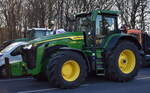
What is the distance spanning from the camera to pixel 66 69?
925 cm

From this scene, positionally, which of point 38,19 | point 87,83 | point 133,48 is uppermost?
point 38,19

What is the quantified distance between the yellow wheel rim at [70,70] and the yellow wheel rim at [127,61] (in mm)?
2039

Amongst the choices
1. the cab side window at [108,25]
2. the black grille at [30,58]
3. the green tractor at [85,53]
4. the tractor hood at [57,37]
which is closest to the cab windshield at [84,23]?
the green tractor at [85,53]

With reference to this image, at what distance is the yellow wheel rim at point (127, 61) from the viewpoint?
1066 centimetres

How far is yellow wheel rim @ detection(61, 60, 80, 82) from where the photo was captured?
30.1 ft

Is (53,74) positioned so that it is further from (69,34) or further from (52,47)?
(69,34)

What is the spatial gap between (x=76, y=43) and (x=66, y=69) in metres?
1.20

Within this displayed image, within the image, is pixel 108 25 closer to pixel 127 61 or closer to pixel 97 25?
pixel 97 25

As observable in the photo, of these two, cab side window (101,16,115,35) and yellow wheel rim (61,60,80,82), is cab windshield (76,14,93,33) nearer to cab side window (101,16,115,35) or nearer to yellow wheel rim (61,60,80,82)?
cab side window (101,16,115,35)

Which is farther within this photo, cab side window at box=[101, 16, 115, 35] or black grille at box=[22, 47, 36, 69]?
cab side window at box=[101, 16, 115, 35]

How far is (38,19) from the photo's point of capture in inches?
1226

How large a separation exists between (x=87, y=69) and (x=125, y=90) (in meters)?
1.58

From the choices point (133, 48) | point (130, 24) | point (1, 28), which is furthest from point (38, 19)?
point (133, 48)

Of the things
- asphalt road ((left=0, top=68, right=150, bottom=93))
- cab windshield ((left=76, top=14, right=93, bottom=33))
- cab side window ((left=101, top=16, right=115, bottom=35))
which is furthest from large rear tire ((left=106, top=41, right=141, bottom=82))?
cab windshield ((left=76, top=14, right=93, bottom=33))
